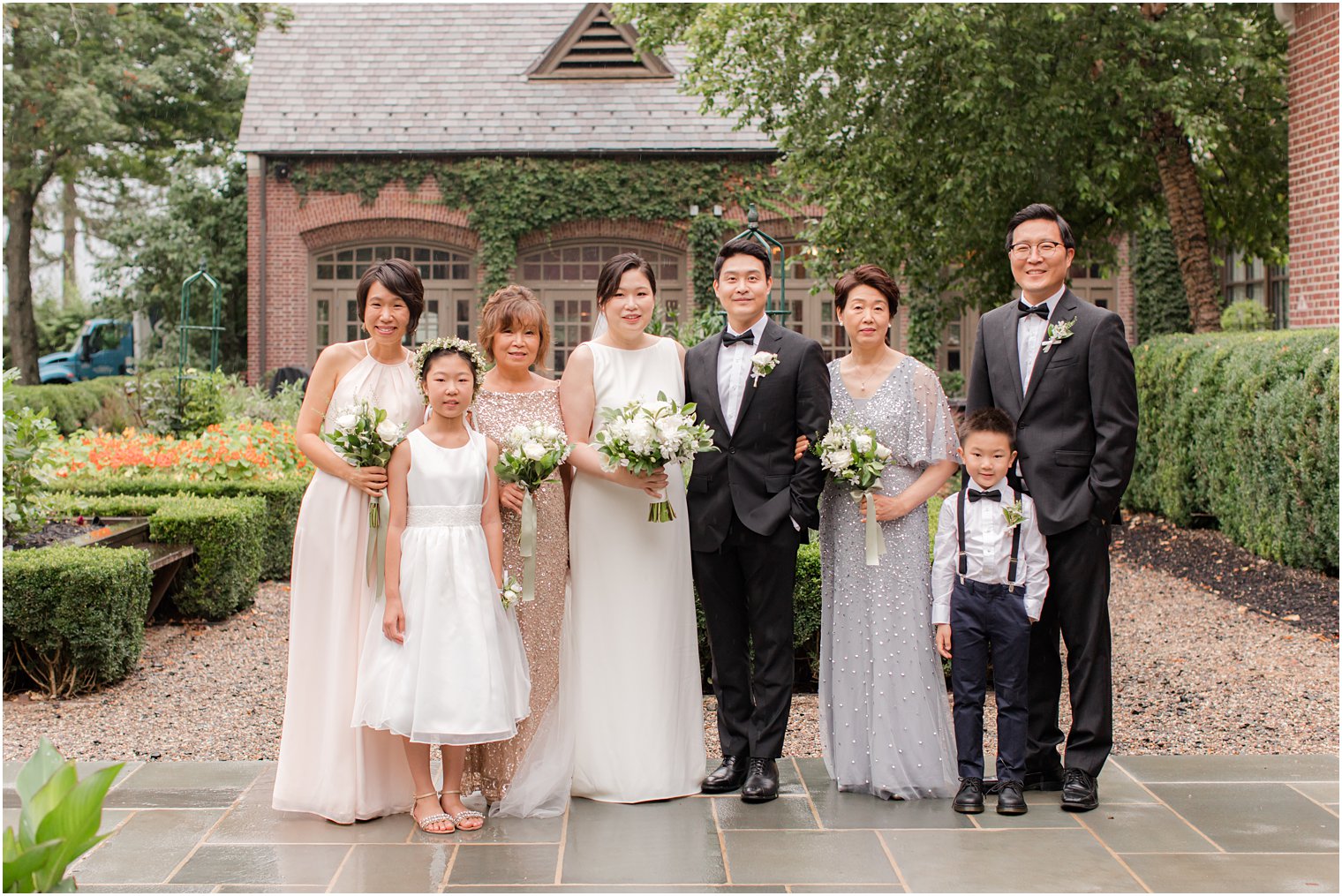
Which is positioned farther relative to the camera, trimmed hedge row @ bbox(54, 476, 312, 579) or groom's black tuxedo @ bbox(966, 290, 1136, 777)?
trimmed hedge row @ bbox(54, 476, 312, 579)

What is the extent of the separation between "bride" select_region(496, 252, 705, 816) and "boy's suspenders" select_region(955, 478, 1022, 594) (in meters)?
1.01

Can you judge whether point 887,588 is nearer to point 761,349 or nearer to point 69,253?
point 761,349

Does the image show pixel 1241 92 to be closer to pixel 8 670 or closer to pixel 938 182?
pixel 938 182

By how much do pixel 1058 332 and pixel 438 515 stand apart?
227cm

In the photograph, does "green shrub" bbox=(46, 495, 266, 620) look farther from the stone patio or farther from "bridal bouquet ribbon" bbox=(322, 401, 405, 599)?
"bridal bouquet ribbon" bbox=(322, 401, 405, 599)

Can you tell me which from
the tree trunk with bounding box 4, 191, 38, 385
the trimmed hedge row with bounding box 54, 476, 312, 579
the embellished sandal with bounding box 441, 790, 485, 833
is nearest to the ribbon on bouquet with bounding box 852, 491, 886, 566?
→ the embellished sandal with bounding box 441, 790, 485, 833

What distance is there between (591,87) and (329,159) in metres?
4.44

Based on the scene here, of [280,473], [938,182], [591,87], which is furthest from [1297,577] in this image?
[591,87]

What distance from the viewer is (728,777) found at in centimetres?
461

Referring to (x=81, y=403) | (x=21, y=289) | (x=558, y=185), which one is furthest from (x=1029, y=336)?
(x=21, y=289)

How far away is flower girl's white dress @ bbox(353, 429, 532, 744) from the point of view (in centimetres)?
412

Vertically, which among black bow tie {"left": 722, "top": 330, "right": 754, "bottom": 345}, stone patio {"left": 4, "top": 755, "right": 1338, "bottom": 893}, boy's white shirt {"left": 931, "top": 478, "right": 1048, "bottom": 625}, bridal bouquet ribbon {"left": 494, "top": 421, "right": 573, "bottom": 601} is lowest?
stone patio {"left": 4, "top": 755, "right": 1338, "bottom": 893}

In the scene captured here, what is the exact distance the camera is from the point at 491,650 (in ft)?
13.8

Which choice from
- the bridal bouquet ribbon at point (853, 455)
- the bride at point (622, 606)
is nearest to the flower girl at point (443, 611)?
the bride at point (622, 606)
